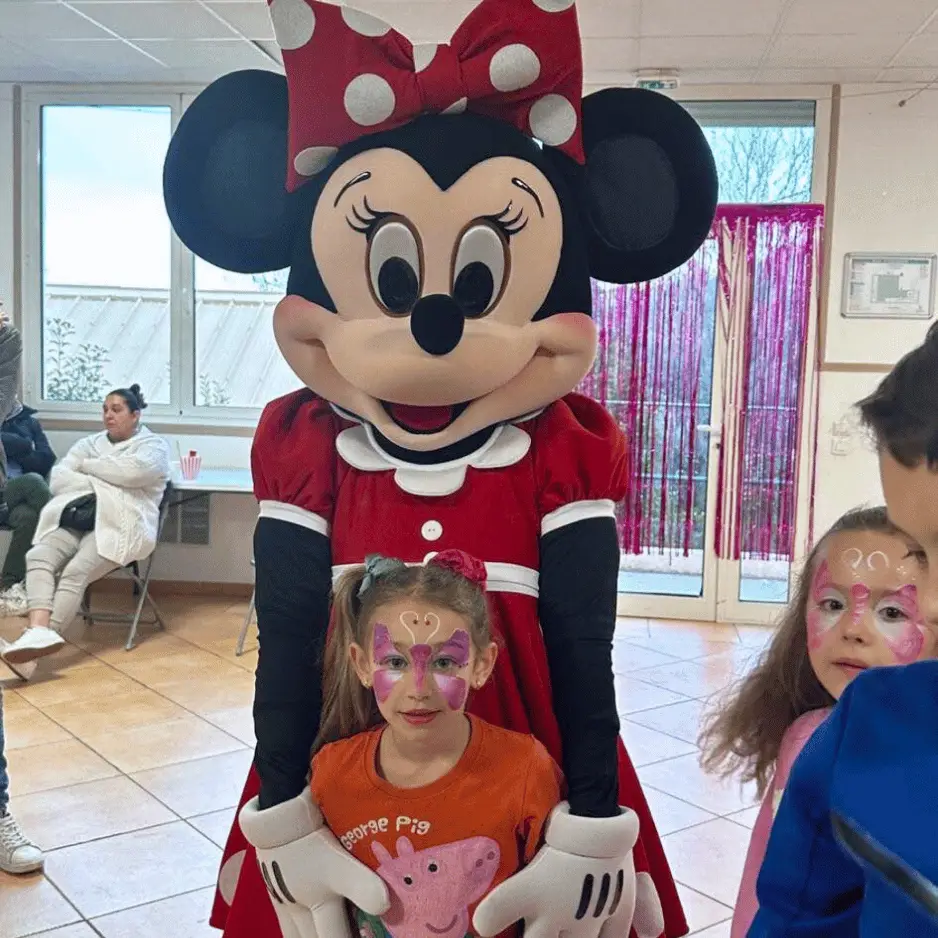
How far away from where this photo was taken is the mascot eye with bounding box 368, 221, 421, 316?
1.45 metres

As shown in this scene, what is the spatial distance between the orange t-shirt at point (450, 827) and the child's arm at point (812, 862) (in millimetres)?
582

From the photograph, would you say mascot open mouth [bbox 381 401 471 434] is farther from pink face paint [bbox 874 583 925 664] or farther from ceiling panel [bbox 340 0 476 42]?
ceiling panel [bbox 340 0 476 42]

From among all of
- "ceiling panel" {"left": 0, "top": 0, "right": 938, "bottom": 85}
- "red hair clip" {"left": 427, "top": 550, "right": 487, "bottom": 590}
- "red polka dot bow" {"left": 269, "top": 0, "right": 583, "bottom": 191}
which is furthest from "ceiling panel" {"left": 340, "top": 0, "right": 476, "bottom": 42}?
"red hair clip" {"left": 427, "top": 550, "right": 487, "bottom": 590}

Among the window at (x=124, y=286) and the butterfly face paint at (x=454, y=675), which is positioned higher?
the window at (x=124, y=286)

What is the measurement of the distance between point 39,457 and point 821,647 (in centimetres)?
445

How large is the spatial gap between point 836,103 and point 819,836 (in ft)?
15.8

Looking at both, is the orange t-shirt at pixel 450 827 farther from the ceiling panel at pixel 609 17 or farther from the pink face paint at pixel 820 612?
the ceiling panel at pixel 609 17

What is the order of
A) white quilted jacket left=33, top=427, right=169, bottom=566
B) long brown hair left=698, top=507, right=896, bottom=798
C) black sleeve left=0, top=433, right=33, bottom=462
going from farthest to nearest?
black sleeve left=0, top=433, right=33, bottom=462, white quilted jacket left=33, top=427, right=169, bottom=566, long brown hair left=698, top=507, right=896, bottom=798

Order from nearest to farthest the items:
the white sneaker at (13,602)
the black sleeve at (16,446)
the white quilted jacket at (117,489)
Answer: the white sneaker at (13,602) → the white quilted jacket at (117,489) → the black sleeve at (16,446)

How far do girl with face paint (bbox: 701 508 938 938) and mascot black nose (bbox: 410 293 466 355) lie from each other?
0.58m

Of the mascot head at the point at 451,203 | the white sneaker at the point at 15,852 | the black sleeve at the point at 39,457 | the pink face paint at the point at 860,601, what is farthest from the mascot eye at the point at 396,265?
the black sleeve at the point at 39,457

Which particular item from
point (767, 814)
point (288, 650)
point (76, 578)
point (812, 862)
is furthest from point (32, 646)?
point (812, 862)

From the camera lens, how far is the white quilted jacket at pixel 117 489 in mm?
4562

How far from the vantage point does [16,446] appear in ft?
16.5
